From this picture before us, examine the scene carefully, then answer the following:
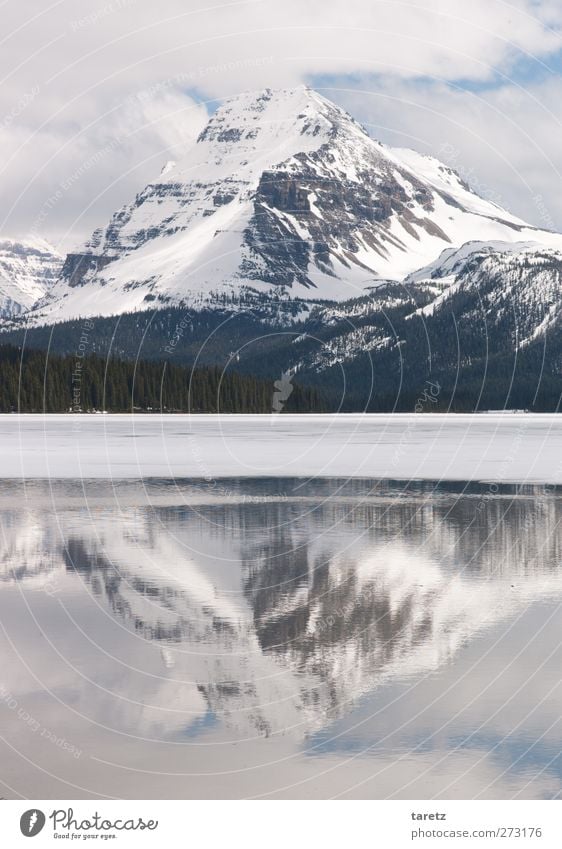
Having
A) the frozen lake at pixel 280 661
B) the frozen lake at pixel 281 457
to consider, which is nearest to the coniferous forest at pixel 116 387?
the frozen lake at pixel 281 457

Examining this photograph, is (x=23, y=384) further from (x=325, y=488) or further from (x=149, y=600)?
(x=149, y=600)

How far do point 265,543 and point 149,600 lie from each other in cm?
654

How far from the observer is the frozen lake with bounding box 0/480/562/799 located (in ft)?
36.2

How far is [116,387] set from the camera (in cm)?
16675

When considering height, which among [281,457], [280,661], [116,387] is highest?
[116,387]

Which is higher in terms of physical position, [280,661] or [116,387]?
[116,387]

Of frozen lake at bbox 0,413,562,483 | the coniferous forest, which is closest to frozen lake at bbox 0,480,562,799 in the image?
frozen lake at bbox 0,413,562,483

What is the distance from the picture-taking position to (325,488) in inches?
1510

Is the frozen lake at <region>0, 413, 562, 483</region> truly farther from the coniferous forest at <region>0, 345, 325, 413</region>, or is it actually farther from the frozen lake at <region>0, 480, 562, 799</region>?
the coniferous forest at <region>0, 345, 325, 413</region>

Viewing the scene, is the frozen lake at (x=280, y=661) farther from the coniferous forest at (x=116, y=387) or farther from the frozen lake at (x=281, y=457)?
the coniferous forest at (x=116, y=387)

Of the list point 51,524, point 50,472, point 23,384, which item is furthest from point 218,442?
point 23,384

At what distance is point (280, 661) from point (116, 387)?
155 meters

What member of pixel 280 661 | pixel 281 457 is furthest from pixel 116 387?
pixel 280 661

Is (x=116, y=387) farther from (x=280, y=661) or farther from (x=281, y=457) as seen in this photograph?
(x=280, y=661)
